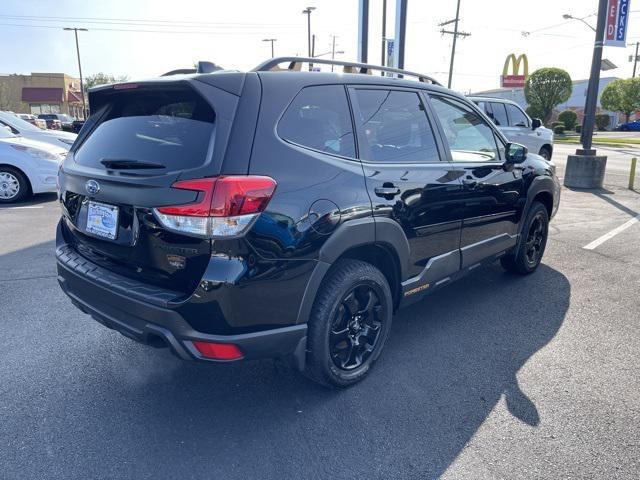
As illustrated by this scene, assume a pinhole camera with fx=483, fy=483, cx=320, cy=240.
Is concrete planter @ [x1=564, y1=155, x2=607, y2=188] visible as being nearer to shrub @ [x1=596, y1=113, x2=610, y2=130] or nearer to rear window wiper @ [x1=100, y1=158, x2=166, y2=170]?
rear window wiper @ [x1=100, y1=158, x2=166, y2=170]

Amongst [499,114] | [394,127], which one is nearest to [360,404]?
[394,127]

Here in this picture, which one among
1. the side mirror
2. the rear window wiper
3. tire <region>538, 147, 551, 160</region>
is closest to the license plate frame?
the rear window wiper

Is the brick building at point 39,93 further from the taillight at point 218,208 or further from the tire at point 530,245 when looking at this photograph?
the taillight at point 218,208

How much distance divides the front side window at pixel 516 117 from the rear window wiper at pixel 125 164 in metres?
11.9

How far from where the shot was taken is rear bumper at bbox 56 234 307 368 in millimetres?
2295

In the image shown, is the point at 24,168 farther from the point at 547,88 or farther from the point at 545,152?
the point at 547,88

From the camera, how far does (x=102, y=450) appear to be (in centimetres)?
244

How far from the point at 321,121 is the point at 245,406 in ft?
5.62

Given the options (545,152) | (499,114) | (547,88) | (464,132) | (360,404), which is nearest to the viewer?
(360,404)

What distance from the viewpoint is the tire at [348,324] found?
2.68 m

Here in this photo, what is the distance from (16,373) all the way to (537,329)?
3.79 metres

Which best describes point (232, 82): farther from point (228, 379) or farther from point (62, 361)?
point (62, 361)

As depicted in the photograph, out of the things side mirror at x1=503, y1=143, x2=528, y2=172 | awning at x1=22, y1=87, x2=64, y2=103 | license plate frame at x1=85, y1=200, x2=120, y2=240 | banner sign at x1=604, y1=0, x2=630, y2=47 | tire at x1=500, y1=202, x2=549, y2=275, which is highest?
awning at x1=22, y1=87, x2=64, y2=103

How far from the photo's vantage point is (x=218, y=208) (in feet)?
7.17
